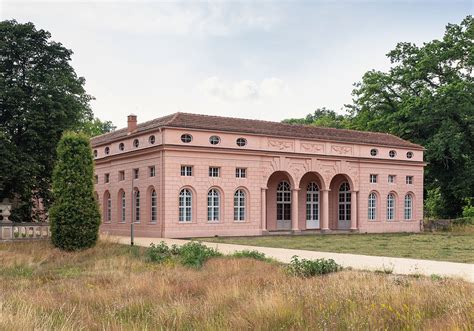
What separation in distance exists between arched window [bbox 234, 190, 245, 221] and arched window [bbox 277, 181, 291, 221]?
4.14m

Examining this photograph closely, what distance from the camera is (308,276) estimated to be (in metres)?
12.2

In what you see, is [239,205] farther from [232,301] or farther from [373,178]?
[232,301]

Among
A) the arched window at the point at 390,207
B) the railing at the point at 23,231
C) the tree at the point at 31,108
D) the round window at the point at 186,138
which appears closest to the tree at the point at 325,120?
the arched window at the point at 390,207

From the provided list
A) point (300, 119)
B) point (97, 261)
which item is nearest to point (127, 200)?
point (97, 261)

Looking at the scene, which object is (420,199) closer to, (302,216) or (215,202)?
(302,216)

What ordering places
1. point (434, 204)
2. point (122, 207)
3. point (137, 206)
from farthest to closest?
1. point (434, 204)
2. point (122, 207)
3. point (137, 206)

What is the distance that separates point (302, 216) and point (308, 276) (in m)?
24.8

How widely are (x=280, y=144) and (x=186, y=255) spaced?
726 inches

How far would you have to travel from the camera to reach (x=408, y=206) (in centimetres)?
4012

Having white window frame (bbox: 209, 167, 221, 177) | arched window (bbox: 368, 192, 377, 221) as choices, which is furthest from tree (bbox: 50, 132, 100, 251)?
arched window (bbox: 368, 192, 377, 221)

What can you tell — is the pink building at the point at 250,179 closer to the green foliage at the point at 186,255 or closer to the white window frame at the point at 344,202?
the white window frame at the point at 344,202

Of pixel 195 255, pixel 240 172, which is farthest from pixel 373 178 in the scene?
pixel 195 255

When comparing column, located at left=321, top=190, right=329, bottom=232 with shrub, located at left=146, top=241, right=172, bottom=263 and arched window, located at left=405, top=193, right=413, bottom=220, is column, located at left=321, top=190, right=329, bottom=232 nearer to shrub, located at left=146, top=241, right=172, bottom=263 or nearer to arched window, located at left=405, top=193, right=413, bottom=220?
arched window, located at left=405, top=193, right=413, bottom=220

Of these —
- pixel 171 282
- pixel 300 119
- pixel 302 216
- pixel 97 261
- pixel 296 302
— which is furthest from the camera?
pixel 300 119
